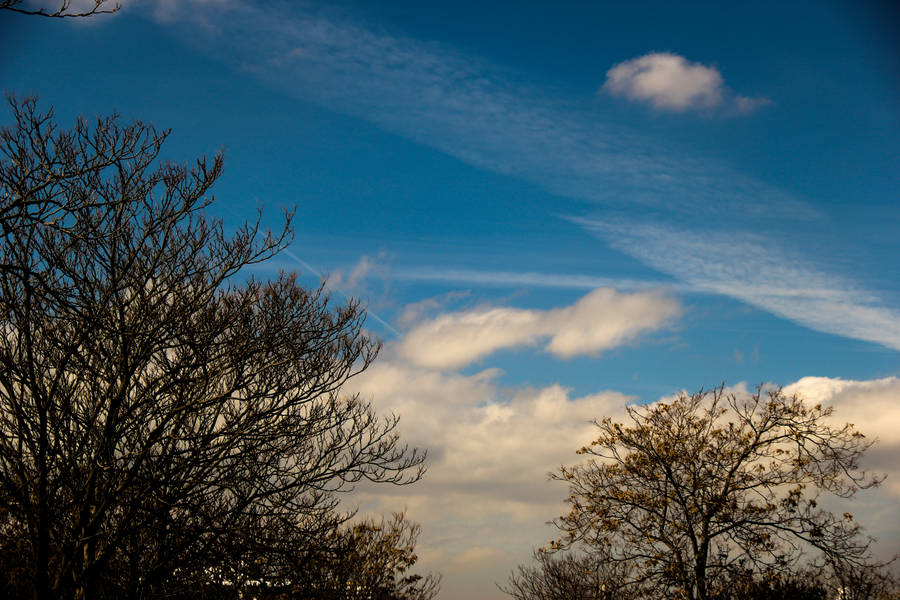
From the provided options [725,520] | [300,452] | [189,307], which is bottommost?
[725,520]

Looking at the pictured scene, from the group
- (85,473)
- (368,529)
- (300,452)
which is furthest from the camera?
(368,529)

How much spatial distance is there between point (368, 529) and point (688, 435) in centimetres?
1080

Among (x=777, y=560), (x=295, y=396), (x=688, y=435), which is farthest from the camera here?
(x=688, y=435)

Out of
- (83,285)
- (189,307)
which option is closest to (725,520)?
(189,307)

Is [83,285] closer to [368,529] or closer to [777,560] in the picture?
[368,529]

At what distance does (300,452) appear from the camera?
600 inches

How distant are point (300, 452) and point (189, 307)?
15.4ft

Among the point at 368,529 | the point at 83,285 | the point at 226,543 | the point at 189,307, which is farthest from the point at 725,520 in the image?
the point at 83,285

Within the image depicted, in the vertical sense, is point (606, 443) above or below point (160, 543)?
above

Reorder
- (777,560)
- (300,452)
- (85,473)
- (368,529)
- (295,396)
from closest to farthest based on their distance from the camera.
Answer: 1. (85,473)
2. (295,396)
3. (300,452)
4. (777,560)
5. (368,529)

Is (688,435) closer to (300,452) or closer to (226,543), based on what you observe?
(300,452)

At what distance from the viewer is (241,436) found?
11.9 meters

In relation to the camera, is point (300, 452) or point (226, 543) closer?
point (226, 543)

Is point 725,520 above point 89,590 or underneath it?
above
